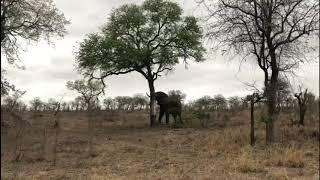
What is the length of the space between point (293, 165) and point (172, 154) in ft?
17.0

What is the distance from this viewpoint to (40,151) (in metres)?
20.6

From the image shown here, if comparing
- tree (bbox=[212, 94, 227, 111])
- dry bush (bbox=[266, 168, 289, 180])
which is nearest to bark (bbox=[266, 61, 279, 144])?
dry bush (bbox=[266, 168, 289, 180])

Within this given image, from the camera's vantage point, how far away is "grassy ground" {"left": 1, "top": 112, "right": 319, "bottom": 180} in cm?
1405

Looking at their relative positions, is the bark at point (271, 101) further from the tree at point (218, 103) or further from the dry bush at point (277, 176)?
the tree at point (218, 103)

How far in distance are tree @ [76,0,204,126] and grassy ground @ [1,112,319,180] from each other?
21.0 feet

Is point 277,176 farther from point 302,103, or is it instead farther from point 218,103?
point 218,103

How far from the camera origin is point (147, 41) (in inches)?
1388

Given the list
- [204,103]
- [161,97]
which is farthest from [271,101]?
[204,103]

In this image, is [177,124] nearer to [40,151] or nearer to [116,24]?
[116,24]

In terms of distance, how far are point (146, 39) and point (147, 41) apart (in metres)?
0.15

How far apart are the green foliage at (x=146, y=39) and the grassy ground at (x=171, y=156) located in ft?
21.1

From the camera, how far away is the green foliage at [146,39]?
34.2 m

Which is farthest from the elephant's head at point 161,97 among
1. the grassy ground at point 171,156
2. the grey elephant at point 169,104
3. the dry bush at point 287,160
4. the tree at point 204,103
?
the dry bush at point 287,160

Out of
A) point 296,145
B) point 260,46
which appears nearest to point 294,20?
point 260,46
